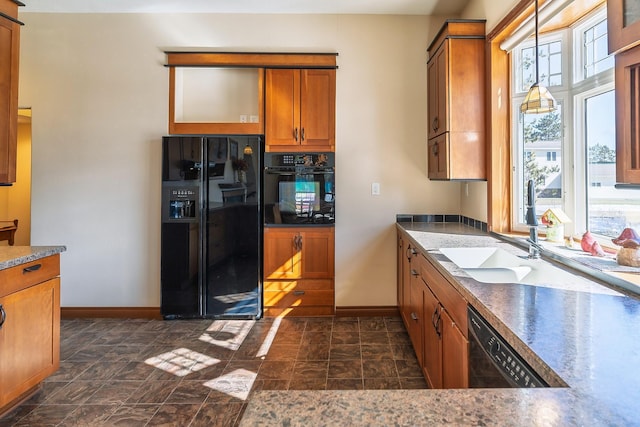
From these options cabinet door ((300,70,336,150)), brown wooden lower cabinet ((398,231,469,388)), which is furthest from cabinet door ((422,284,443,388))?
cabinet door ((300,70,336,150))

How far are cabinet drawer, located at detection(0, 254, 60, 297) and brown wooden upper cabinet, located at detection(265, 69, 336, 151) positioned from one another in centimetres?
187

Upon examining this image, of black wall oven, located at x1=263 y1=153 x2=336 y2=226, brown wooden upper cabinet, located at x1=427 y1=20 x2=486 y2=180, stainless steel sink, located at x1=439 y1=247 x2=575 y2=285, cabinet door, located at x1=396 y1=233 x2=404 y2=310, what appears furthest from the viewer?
black wall oven, located at x1=263 y1=153 x2=336 y2=226

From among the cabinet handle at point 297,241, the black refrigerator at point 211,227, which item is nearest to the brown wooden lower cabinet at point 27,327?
the black refrigerator at point 211,227

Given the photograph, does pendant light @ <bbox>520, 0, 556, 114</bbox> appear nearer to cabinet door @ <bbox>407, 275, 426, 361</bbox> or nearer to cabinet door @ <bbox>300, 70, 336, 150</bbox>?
cabinet door @ <bbox>407, 275, 426, 361</bbox>

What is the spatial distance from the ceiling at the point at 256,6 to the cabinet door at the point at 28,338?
2618 millimetres

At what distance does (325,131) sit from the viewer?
3.23 metres

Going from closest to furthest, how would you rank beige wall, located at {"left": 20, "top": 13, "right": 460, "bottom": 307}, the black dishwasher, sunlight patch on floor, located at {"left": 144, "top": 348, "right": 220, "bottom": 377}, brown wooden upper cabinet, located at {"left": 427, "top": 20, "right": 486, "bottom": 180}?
1. the black dishwasher
2. sunlight patch on floor, located at {"left": 144, "top": 348, "right": 220, "bottom": 377}
3. brown wooden upper cabinet, located at {"left": 427, "top": 20, "right": 486, "bottom": 180}
4. beige wall, located at {"left": 20, "top": 13, "right": 460, "bottom": 307}

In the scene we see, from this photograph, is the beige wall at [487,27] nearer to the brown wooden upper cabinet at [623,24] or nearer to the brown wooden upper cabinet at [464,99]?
the brown wooden upper cabinet at [464,99]

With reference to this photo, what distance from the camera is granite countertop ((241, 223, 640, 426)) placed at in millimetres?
579

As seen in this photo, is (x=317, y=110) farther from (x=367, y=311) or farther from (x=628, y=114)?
(x=628, y=114)

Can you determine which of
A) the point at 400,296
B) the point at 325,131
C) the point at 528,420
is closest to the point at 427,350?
the point at 400,296

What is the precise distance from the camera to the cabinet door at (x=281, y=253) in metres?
3.22

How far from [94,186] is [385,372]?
3151 millimetres

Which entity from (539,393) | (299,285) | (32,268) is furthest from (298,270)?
(539,393)
